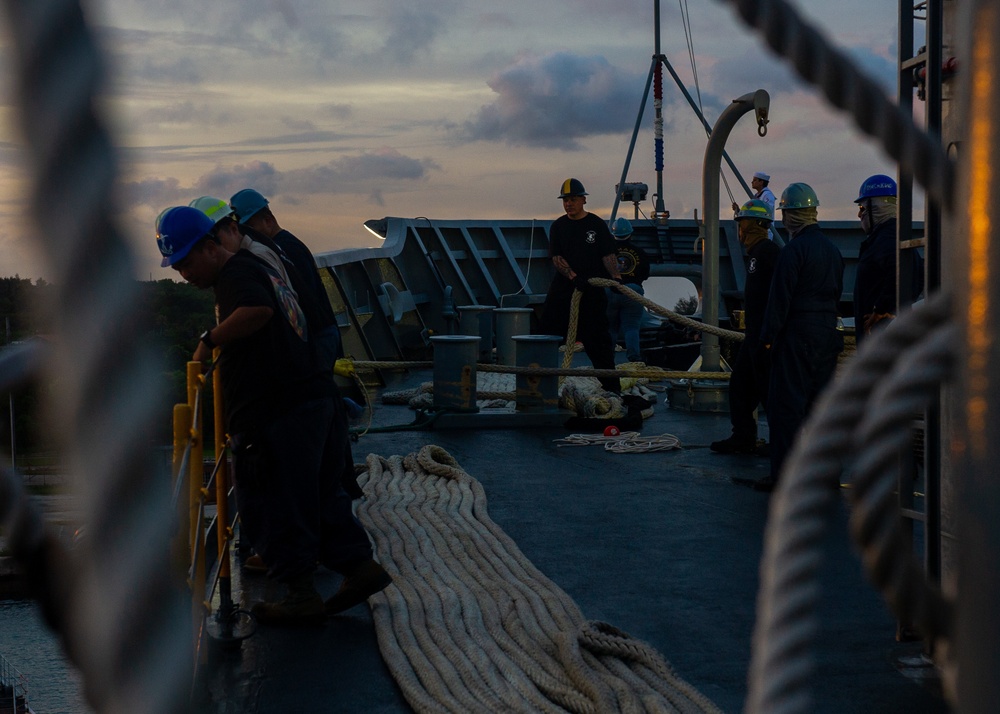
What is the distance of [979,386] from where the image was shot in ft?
2.09

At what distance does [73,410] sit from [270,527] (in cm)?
345

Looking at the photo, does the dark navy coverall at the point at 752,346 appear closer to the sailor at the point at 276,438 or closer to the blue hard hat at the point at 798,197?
the blue hard hat at the point at 798,197

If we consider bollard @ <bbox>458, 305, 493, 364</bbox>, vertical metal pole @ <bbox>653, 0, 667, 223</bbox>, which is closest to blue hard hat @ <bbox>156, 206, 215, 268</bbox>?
bollard @ <bbox>458, 305, 493, 364</bbox>

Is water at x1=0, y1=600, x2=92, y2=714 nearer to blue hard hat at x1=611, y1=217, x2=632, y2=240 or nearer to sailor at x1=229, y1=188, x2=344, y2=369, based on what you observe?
blue hard hat at x1=611, y1=217, x2=632, y2=240

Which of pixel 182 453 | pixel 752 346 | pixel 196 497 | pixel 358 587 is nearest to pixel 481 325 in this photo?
pixel 752 346

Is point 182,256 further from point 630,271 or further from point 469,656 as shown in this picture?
point 630,271

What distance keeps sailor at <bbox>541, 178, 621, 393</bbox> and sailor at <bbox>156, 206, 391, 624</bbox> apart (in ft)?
18.6

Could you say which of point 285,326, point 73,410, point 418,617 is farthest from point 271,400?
point 73,410

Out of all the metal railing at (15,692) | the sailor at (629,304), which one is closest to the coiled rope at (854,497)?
the sailor at (629,304)

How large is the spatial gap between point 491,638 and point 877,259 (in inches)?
138

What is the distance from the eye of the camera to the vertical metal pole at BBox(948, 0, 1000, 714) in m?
0.62

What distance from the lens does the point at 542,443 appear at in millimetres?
7812

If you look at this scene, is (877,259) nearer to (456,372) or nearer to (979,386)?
(456,372)

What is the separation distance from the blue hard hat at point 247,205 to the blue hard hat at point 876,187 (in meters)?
3.46
